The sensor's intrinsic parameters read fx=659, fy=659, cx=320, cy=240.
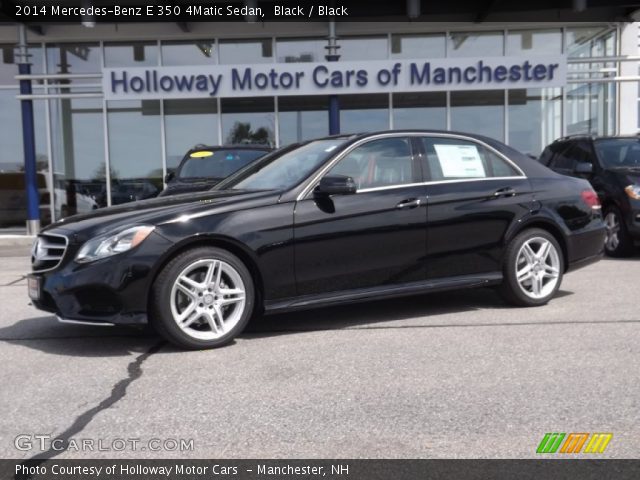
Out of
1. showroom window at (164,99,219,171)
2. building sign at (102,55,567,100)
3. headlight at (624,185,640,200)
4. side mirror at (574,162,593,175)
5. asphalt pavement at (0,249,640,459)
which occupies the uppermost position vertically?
building sign at (102,55,567,100)

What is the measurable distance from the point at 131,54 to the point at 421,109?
7.25 metres

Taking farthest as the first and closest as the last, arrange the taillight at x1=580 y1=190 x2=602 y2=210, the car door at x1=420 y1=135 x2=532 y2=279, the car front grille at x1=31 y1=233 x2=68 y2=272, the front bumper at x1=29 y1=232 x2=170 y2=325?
the taillight at x1=580 y1=190 x2=602 y2=210 < the car door at x1=420 y1=135 x2=532 y2=279 < the car front grille at x1=31 y1=233 x2=68 y2=272 < the front bumper at x1=29 y1=232 x2=170 y2=325

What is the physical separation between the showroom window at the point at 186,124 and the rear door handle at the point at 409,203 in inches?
451

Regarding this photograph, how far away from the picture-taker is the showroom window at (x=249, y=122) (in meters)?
16.1

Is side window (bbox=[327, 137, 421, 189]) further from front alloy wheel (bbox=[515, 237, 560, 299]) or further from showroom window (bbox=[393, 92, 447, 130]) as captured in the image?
showroom window (bbox=[393, 92, 447, 130])

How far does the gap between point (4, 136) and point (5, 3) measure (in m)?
3.51

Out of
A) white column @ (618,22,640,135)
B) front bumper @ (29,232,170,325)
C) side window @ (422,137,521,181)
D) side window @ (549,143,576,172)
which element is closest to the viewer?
front bumper @ (29,232,170,325)

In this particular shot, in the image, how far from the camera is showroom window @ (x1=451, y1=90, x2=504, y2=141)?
16000mm

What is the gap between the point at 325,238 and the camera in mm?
4914

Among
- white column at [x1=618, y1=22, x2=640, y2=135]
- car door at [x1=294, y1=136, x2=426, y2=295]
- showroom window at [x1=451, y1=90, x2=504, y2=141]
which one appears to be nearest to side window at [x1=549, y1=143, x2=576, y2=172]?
car door at [x1=294, y1=136, x2=426, y2=295]

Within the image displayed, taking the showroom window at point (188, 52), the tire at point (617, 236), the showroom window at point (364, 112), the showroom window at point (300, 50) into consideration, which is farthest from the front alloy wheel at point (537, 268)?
the showroom window at point (188, 52)

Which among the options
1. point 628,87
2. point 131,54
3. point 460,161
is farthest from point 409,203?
point 628,87

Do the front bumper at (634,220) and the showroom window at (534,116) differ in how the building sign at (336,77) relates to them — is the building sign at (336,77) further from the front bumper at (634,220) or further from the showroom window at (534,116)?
the front bumper at (634,220)
